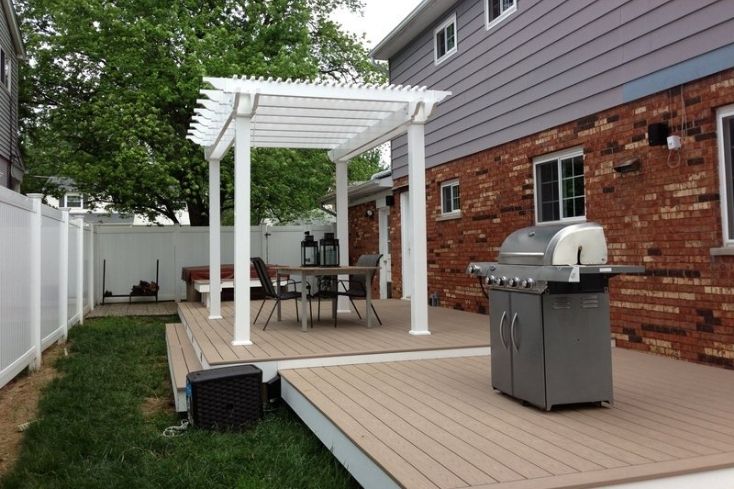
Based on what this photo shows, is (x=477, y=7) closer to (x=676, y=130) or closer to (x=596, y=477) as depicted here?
(x=676, y=130)

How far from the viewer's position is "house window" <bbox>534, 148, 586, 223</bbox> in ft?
21.2

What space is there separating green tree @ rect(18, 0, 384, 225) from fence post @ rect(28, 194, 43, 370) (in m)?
6.20

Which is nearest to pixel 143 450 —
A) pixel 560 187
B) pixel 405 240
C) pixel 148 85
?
pixel 560 187

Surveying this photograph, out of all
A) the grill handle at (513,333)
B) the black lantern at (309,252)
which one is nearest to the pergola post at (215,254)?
the black lantern at (309,252)

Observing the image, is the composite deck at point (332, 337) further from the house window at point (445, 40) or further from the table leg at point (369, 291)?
the house window at point (445, 40)

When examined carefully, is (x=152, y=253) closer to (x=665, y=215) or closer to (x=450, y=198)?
(x=450, y=198)

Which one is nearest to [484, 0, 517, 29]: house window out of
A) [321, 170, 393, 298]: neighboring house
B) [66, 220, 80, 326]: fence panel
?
[321, 170, 393, 298]: neighboring house

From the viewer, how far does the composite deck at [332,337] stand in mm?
5113

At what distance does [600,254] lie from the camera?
11.1 ft

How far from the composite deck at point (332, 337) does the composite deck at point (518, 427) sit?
17.9 inches

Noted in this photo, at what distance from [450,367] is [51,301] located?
4.92 meters

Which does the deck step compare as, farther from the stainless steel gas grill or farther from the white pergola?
the stainless steel gas grill

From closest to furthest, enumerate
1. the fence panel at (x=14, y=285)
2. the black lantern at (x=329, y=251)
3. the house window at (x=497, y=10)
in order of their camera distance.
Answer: the fence panel at (x=14, y=285), the black lantern at (x=329, y=251), the house window at (x=497, y=10)

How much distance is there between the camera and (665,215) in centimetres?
514
